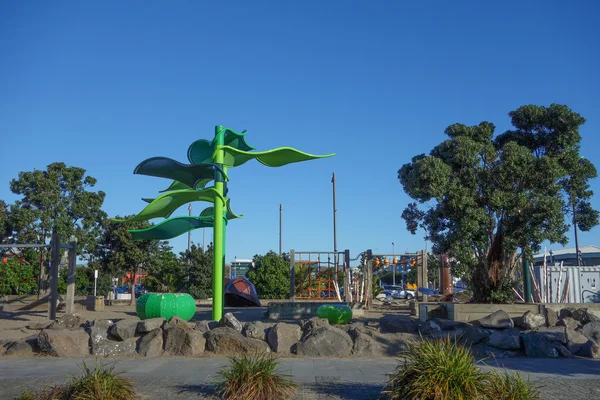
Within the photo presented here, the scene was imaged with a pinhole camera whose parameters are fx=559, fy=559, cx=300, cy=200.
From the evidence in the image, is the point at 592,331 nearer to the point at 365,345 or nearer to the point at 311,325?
the point at 365,345

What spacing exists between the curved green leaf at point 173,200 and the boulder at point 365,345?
18.4ft

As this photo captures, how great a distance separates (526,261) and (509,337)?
5.26 meters

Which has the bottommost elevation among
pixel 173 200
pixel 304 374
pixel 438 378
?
pixel 304 374

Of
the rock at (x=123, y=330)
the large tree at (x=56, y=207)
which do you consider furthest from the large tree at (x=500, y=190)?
the large tree at (x=56, y=207)

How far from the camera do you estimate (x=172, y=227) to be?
1609cm

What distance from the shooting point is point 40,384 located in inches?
298

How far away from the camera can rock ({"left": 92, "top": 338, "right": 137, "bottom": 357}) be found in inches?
405

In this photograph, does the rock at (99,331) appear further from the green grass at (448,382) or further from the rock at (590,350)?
the rock at (590,350)

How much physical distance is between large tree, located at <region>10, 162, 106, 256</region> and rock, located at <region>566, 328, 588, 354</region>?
23.2 m

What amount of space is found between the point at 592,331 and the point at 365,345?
4528 mm

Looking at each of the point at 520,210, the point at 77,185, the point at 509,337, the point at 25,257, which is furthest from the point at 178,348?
the point at 25,257

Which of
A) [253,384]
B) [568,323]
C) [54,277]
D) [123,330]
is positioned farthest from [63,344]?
[568,323]

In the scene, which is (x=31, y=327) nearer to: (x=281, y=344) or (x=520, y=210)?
(x=281, y=344)

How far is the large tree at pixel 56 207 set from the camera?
88.0ft
